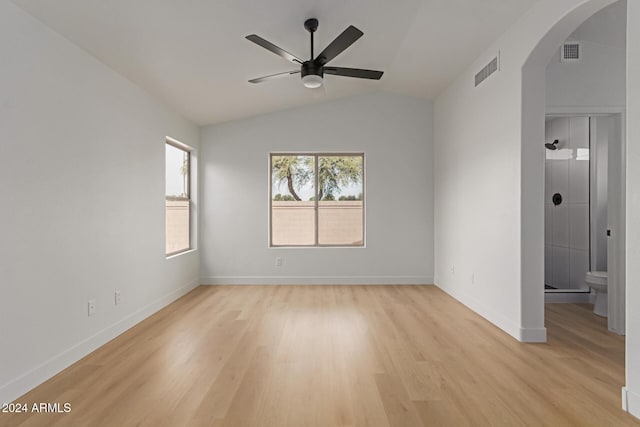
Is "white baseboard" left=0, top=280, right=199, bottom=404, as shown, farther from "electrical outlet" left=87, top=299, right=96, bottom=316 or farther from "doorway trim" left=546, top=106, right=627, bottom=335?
"doorway trim" left=546, top=106, right=627, bottom=335

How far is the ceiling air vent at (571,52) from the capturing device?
12.7 feet

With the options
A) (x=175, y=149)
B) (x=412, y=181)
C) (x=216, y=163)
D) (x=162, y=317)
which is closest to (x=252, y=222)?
(x=216, y=163)

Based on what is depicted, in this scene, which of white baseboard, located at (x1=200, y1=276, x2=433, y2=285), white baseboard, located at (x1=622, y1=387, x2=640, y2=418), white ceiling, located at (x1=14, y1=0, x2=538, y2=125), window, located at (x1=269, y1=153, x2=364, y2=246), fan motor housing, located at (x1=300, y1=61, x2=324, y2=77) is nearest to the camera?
white baseboard, located at (x1=622, y1=387, x2=640, y2=418)

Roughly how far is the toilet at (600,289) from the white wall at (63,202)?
15.9ft

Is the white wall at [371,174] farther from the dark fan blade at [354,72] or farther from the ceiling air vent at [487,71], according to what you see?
the dark fan blade at [354,72]

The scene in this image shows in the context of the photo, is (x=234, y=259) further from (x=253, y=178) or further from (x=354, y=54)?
(x=354, y=54)

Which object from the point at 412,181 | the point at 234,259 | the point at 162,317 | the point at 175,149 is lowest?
the point at 162,317

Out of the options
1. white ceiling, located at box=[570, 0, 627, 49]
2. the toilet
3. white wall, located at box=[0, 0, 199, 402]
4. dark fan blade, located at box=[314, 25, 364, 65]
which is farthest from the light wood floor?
white ceiling, located at box=[570, 0, 627, 49]

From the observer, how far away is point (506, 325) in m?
3.37

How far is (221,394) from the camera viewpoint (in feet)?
7.34

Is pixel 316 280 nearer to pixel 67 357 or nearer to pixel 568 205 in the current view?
pixel 67 357

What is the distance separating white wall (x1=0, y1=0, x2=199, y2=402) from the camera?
7.29ft

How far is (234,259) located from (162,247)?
1.45m

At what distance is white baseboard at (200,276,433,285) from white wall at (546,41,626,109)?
118 inches
